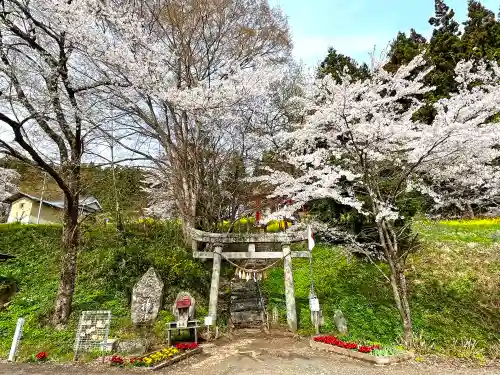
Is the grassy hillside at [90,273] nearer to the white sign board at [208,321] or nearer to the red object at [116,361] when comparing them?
the white sign board at [208,321]

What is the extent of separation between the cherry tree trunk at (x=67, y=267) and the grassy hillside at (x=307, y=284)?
1.29ft

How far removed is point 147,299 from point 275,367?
13.4 feet

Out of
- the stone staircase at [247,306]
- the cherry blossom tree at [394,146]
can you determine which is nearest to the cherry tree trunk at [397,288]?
the cherry blossom tree at [394,146]

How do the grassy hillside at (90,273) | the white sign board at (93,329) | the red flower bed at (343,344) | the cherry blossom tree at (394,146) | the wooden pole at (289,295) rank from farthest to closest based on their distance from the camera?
the wooden pole at (289,295), the grassy hillside at (90,273), the white sign board at (93,329), the red flower bed at (343,344), the cherry blossom tree at (394,146)

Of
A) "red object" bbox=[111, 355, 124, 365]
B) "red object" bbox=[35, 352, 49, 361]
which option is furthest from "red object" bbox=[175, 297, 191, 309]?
"red object" bbox=[35, 352, 49, 361]

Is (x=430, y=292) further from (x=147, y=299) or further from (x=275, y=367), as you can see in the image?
(x=147, y=299)

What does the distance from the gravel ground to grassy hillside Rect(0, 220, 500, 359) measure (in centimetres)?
76

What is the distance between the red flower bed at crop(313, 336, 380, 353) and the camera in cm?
674

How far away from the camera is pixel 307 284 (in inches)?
478

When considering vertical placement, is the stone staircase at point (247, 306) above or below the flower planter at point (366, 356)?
above

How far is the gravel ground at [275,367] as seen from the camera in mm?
5949

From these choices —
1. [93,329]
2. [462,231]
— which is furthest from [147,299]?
[462,231]

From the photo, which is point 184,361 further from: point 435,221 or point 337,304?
point 435,221

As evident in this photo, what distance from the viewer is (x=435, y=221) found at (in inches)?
558
